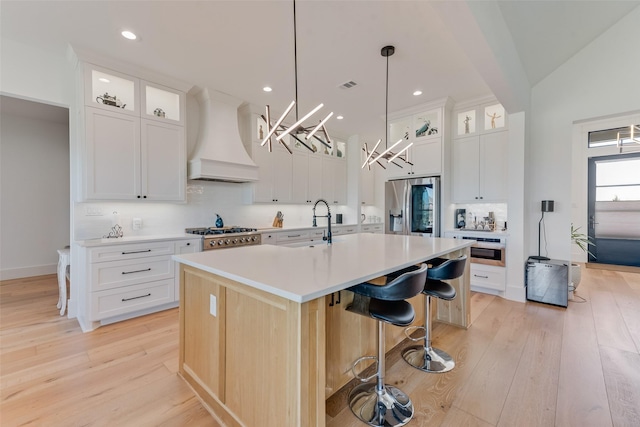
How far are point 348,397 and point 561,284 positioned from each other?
3.17 metres

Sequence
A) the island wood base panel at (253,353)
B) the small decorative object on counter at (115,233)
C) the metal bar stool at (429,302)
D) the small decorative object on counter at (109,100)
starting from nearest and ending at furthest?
the island wood base panel at (253,353) < the metal bar stool at (429,302) < the small decorative object on counter at (109,100) < the small decorative object on counter at (115,233)

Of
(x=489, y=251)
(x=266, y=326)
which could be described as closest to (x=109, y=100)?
(x=266, y=326)

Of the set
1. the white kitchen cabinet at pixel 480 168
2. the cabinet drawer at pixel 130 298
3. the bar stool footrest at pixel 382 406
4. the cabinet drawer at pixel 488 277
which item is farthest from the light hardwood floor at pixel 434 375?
the white kitchen cabinet at pixel 480 168

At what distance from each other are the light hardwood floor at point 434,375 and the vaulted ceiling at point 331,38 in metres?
2.48

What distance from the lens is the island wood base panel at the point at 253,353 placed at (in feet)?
3.84

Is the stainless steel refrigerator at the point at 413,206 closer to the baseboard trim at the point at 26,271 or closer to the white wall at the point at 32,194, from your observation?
the white wall at the point at 32,194

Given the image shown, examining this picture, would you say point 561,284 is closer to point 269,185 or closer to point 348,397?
point 348,397

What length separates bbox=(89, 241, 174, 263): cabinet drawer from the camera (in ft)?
9.12

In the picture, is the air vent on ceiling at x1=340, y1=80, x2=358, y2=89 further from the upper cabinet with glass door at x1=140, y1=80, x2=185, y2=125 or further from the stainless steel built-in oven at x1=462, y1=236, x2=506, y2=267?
the stainless steel built-in oven at x1=462, y1=236, x2=506, y2=267

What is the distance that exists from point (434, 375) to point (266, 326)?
148 cm

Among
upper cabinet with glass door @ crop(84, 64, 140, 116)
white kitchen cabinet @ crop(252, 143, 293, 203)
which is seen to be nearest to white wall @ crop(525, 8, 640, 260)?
white kitchen cabinet @ crop(252, 143, 293, 203)

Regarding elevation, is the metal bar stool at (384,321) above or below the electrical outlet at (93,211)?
below

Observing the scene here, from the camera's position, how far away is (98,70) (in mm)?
2914

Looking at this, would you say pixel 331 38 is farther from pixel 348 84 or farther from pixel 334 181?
pixel 334 181
